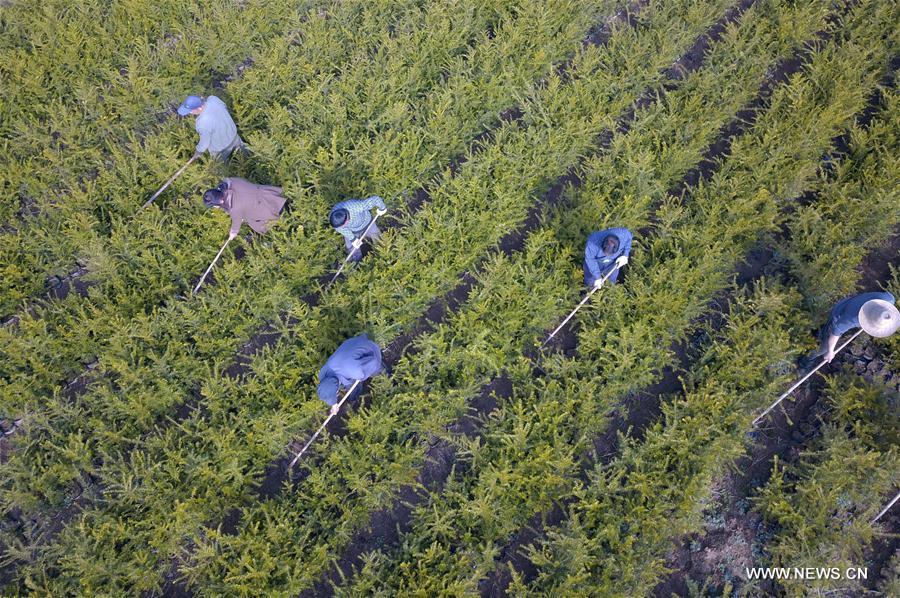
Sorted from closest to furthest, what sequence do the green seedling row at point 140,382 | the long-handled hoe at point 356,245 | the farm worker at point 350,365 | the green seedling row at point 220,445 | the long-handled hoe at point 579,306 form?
the green seedling row at point 220,445 → the farm worker at point 350,365 → the green seedling row at point 140,382 → the long-handled hoe at point 579,306 → the long-handled hoe at point 356,245

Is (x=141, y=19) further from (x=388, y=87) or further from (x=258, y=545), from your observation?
(x=258, y=545)

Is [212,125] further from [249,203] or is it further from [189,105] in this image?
[249,203]

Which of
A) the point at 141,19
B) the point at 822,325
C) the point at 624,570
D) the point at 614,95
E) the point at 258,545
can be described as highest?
the point at 141,19

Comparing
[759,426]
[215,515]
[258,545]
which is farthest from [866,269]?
[215,515]

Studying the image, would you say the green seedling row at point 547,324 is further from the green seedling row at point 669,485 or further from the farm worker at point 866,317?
the farm worker at point 866,317

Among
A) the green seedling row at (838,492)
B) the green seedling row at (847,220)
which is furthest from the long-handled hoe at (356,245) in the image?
the green seedling row at (847,220)

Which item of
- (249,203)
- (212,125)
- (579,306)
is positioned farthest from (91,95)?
(579,306)
